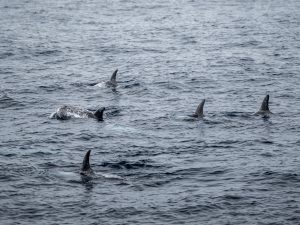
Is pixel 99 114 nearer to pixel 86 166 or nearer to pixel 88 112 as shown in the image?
pixel 88 112

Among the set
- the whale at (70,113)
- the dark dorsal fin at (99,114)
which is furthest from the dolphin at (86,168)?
the whale at (70,113)

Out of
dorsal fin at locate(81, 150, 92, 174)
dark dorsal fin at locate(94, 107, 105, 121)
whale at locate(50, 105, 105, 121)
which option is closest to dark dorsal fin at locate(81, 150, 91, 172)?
dorsal fin at locate(81, 150, 92, 174)

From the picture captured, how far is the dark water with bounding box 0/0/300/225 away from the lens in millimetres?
22875

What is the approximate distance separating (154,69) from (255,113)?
14.4 meters

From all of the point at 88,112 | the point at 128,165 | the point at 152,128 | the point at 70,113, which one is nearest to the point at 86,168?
the point at 128,165

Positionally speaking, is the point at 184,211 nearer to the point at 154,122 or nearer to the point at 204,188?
the point at 204,188

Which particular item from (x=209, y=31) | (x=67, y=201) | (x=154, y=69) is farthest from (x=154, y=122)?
(x=209, y=31)

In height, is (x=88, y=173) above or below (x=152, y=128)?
above

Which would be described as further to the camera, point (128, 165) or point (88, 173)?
point (128, 165)

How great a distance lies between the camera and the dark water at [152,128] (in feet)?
75.0

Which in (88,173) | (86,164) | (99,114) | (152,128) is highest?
(86,164)

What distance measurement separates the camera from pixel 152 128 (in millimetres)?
32344

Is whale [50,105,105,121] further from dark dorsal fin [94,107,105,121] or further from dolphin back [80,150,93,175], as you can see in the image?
dolphin back [80,150,93,175]

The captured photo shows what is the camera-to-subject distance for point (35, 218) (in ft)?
71.1
